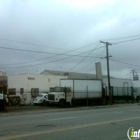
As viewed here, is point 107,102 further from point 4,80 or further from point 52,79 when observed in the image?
point 4,80

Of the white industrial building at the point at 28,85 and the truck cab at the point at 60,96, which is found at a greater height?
the white industrial building at the point at 28,85

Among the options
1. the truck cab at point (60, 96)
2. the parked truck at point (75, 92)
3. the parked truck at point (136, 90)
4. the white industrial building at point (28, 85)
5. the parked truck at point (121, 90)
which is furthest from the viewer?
the parked truck at point (136, 90)

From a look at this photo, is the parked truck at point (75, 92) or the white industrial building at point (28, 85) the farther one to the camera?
the white industrial building at point (28, 85)

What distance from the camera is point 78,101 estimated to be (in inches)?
1340

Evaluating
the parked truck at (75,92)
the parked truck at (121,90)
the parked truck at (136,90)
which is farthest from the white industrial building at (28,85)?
the parked truck at (136,90)

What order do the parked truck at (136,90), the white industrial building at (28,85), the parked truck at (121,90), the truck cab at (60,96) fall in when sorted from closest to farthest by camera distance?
the truck cab at (60,96)
the white industrial building at (28,85)
the parked truck at (121,90)
the parked truck at (136,90)

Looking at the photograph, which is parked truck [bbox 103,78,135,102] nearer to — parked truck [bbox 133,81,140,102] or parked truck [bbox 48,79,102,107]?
parked truck [bbox 133,81,140,102]

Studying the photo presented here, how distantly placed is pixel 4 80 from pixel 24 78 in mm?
3462

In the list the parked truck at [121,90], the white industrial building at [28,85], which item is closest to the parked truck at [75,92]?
the parked truck at [121,90]

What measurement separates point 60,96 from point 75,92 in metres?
2.48

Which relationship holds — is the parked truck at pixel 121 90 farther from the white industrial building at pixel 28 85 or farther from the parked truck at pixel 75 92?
the white industrial building at pixel 28 85

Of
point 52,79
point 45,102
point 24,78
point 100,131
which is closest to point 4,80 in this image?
point 24,78

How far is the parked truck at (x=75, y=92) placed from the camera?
31.8 m

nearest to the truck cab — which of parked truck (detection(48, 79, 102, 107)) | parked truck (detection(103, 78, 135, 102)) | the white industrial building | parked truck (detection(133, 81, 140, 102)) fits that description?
parked truck (detection(48, 79, 102, 107))
